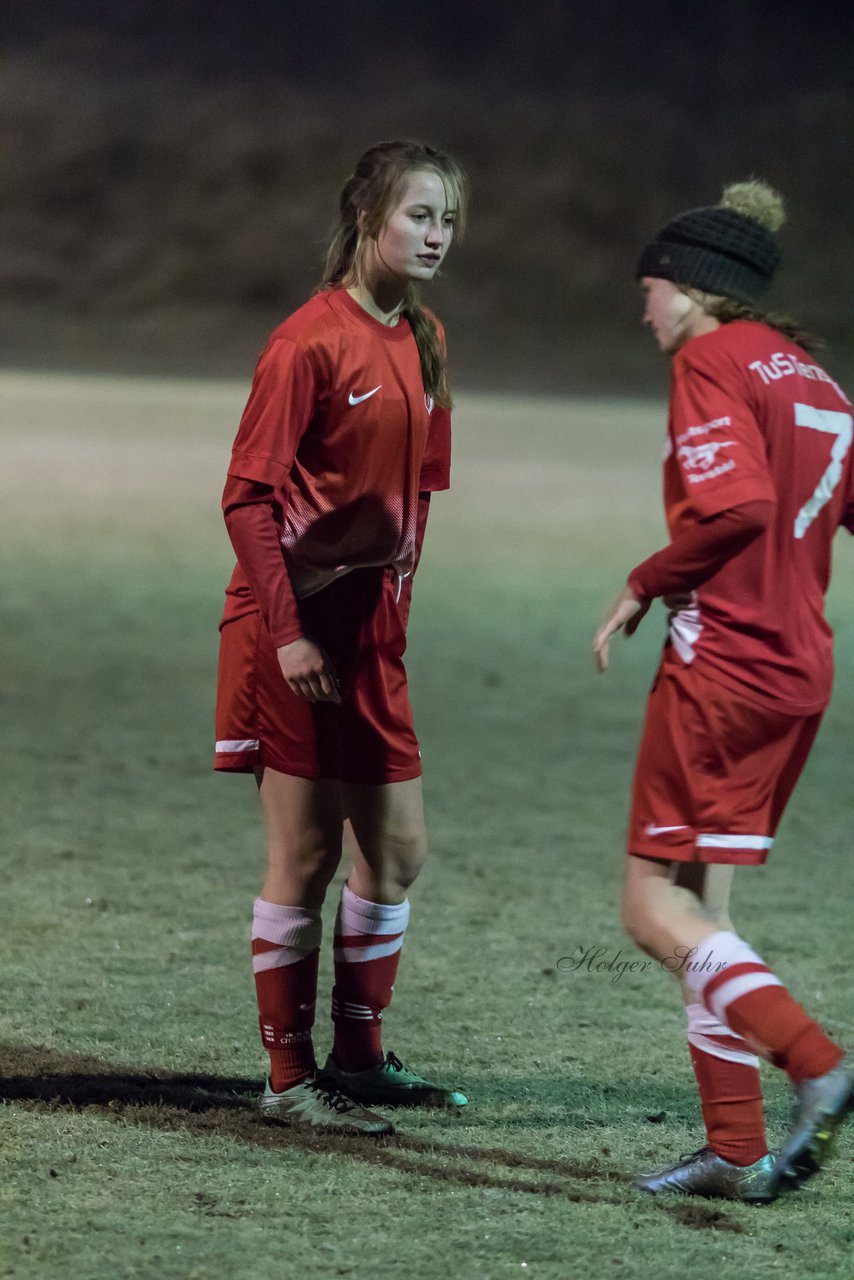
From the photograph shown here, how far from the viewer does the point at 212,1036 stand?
355 cm

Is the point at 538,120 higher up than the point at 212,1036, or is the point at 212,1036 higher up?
the point at 538,120

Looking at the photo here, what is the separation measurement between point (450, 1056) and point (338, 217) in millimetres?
1584

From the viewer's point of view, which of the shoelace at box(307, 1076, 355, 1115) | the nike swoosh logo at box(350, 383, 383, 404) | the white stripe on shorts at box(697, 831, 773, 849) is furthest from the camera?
the shoelace at box(307, 1076, 355, 1115)

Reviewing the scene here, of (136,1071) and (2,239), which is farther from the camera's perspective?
(2,239)

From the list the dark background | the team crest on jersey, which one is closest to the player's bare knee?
the team crest on jersey

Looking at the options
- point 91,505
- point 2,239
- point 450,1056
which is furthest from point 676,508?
point 2,239

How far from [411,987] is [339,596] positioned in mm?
1179

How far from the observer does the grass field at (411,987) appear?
8.52 feet

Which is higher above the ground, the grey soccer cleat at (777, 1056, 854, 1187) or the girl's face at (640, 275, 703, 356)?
the girl's face at (640, 275, 703, 356)

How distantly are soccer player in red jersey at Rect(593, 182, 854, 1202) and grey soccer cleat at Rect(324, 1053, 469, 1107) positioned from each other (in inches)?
19.7

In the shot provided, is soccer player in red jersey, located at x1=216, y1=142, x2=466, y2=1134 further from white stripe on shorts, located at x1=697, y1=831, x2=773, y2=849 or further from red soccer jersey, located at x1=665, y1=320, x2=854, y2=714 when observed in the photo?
white stripe on shorts, located at x1=697, y1=831, x2=773, y2=849

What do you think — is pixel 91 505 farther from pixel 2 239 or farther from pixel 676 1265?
pixel 2 239

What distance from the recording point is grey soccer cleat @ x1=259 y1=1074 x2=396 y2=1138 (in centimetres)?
303

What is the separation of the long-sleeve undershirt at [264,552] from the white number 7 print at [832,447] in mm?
797
